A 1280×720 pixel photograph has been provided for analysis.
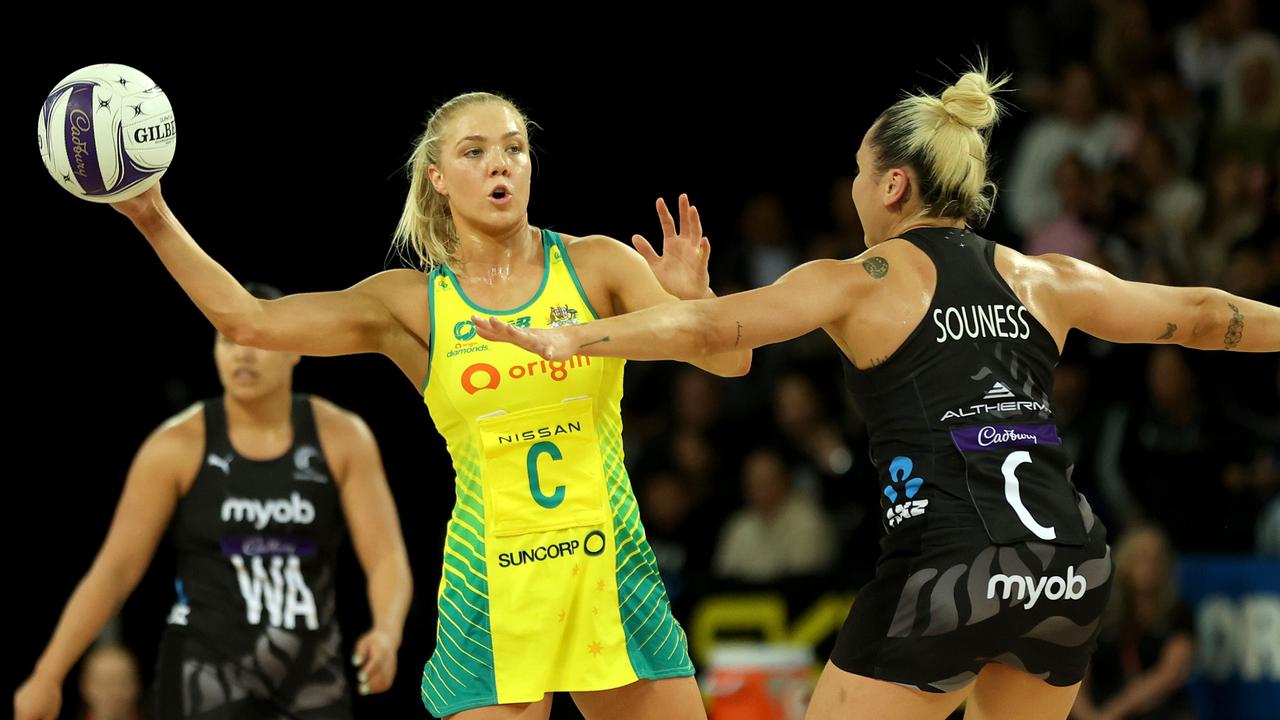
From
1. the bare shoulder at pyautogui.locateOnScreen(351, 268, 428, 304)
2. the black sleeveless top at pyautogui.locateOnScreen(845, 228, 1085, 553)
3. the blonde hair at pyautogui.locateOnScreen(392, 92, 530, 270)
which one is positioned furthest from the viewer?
the blonde hair at pyautogui.locateOnScreen(392, 92, 530, 270)

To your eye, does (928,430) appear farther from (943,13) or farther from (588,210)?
(943,13)

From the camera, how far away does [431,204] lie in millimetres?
4586

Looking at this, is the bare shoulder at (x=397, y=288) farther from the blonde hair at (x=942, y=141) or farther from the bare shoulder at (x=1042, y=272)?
the bare shoulder at (x=1042, y=272)

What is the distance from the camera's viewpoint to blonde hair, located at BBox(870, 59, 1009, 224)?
13.1 ft

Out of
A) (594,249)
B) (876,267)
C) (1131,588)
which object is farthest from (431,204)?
(1131,588)

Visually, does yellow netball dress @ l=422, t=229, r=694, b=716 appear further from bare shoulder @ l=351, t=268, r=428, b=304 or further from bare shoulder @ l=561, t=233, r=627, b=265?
bare shoulder @ l=561, t=233, r=627, b=265

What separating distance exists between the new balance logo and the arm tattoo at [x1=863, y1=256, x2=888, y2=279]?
0.38 metres

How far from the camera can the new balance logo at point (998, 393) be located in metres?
3.79

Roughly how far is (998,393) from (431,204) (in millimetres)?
1748

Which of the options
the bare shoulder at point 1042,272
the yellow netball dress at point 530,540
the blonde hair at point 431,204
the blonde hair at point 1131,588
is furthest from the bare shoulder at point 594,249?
the blonde hair at point 1131,588

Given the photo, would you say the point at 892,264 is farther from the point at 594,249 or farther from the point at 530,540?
the point at 530,540

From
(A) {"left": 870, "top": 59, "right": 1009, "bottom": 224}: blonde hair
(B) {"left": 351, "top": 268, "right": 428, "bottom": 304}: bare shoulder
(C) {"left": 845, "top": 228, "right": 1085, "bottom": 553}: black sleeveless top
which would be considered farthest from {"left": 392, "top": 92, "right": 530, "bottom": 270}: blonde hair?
(C) {"left": 845, "top": 228, "right": 1085, "bottom": 553}: black sleeveless top

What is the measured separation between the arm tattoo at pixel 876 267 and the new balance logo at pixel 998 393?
14.9 inches

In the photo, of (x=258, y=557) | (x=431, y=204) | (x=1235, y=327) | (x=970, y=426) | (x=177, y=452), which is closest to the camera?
(x=970, y=426)
